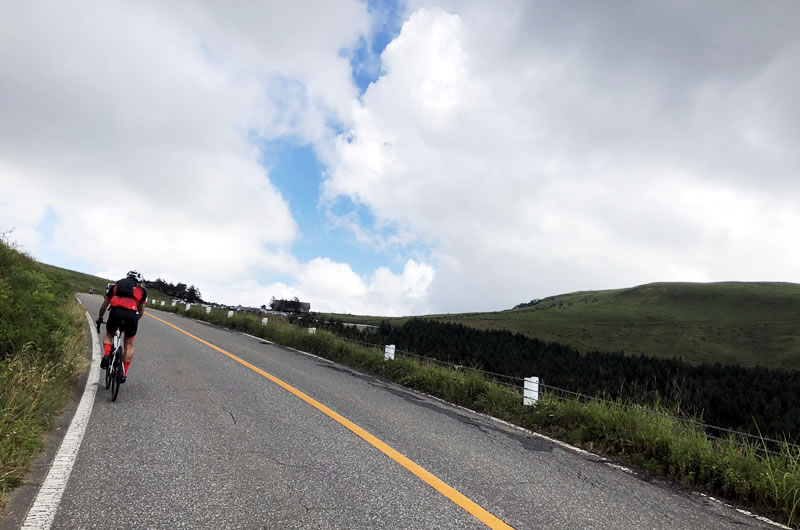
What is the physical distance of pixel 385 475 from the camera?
13.4 feet

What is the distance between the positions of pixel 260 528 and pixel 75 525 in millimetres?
1202

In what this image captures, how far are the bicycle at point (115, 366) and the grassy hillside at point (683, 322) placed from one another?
74620 mm

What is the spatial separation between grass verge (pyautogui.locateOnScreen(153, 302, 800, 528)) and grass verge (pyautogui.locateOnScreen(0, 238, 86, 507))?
618 centimetres

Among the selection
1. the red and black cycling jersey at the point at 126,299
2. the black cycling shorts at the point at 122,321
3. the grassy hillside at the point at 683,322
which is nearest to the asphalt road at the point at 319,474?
the black cycling shorts at the point at 122,321

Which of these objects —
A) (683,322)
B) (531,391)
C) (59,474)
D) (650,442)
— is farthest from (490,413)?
(683,322)

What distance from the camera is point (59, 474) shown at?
3.71 meters

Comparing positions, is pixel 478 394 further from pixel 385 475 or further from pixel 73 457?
pixel 73 457

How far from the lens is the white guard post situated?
7.68 m

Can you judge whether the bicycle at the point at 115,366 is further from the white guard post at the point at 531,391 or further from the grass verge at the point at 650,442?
the white guard post at the point at 531,391

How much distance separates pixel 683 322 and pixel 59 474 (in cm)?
11917

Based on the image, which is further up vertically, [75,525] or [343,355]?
[343,355]

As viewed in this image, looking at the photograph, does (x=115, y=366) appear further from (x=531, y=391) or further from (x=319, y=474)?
(x=531, y=391)

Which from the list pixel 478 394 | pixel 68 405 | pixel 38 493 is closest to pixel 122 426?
pixel 68 405

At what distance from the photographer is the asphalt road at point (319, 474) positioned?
129 inches
